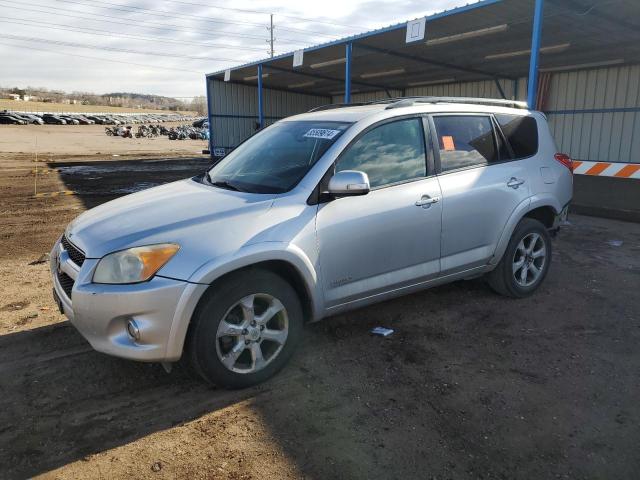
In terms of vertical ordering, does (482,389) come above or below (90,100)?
below

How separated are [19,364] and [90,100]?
141 meters

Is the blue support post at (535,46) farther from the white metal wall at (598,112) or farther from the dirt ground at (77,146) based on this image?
the dirt ground at (77,146)

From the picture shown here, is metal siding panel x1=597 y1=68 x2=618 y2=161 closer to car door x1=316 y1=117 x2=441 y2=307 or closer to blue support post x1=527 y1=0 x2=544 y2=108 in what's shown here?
blue support post x1=527 y1=0 x2=544 y2=108

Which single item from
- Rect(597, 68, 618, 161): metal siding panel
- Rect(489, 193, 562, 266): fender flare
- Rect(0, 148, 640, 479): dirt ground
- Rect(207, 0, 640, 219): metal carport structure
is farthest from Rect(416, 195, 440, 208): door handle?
Rect(597, 68, 618, 161): metal siding panel

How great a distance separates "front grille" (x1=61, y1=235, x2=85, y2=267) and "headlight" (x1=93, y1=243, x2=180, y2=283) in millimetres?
298

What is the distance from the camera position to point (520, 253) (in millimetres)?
4641

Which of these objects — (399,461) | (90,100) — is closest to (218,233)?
(399,461)

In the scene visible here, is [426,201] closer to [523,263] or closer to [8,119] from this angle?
[523,263]

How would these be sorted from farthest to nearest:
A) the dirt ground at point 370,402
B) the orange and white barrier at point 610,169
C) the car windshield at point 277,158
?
the orange and white barrier at point 610,169
the car windshield at point 277,158
the dirt ground at point 370,402

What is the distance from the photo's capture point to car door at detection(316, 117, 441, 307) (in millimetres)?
3324

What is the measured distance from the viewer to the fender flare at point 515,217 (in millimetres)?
4328

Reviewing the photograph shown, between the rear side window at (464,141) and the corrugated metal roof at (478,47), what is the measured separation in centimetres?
488

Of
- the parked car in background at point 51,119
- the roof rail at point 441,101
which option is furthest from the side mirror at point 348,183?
the parked car in background at point 51,119

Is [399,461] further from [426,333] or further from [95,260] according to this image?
[95,260]
